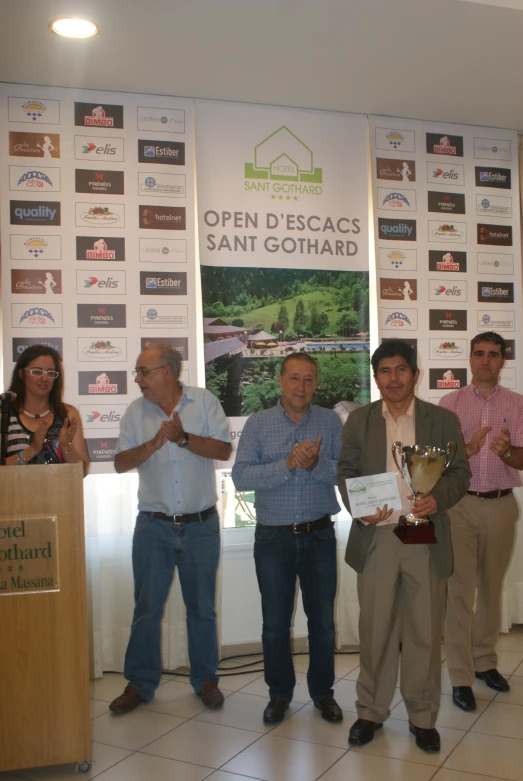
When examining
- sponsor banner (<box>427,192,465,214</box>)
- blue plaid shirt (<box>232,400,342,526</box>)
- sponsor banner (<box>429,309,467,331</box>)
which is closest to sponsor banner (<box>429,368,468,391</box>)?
sponsor banner (<box>429,309,467,331</box>)

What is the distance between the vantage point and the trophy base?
3.00 meters

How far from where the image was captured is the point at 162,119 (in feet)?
14.7

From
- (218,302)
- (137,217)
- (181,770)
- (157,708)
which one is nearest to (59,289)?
(137,217)

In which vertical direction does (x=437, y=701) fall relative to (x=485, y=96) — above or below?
below

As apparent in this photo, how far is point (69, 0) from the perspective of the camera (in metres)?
3.38

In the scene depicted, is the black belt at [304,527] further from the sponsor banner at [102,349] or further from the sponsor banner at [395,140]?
the sponsor banner at [395,140]

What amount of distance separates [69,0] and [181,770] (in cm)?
340

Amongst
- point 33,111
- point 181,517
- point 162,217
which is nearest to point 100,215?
point 162,217

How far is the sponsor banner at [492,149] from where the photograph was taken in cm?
509

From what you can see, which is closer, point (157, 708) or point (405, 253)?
point (157, 708)

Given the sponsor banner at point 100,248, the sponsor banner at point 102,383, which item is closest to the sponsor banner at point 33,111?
the sponsor banner at point 100,248

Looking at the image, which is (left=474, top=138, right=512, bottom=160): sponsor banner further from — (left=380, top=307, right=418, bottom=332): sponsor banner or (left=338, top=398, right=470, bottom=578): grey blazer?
(left=338, top=398, right=470, bottom=578): grey blazer

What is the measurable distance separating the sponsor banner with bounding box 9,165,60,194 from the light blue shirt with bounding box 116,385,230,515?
145 cm

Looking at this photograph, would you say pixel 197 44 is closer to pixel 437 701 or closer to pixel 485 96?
pixel 485 96
